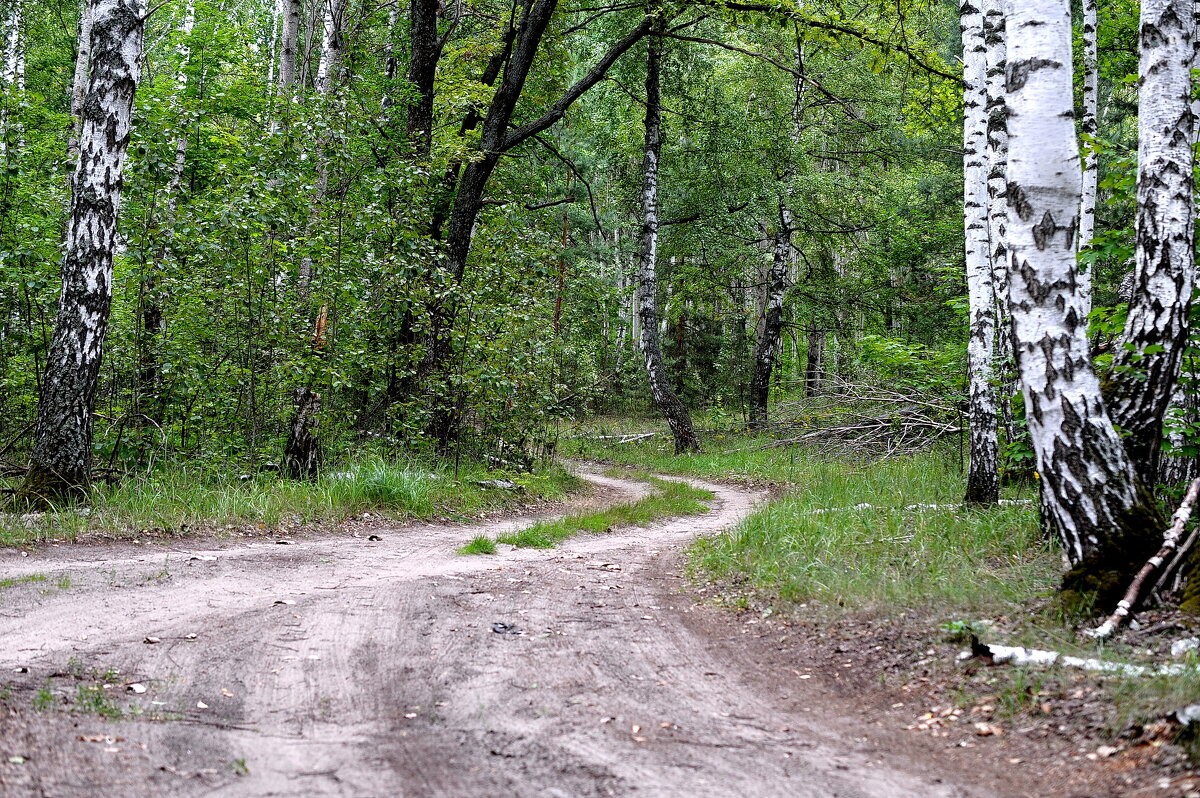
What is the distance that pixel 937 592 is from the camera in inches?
197

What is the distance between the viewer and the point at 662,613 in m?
5.77

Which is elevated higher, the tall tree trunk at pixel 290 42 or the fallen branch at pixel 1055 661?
the tall tree trunk at pixel 290 42

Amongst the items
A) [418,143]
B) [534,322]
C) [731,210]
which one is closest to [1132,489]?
[534,322]

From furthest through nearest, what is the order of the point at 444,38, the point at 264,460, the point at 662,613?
1. the point at 444,38
2. the point at 264,460
3. the point at 662,613

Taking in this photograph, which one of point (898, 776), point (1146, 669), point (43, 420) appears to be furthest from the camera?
point (43, 420)

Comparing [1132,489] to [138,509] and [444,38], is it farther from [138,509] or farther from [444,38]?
[444,38]

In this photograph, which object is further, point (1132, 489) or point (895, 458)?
point (895, 458)

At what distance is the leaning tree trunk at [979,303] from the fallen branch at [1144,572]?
4.08 m

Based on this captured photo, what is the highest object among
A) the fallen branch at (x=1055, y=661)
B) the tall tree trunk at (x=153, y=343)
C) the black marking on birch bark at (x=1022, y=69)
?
the black marking on birch bark at (x=1022, y=69)

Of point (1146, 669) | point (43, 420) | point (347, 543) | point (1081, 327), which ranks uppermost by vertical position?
point (1081, 327)

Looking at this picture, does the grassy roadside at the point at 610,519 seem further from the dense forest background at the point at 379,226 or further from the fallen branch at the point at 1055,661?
the fallen branch at the point at 1055,661

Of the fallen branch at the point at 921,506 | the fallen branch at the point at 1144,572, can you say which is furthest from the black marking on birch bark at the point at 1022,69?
the fallen branch at the point at 921,506

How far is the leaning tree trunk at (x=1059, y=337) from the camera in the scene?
4.38m

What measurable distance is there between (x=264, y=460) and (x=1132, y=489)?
938cm
